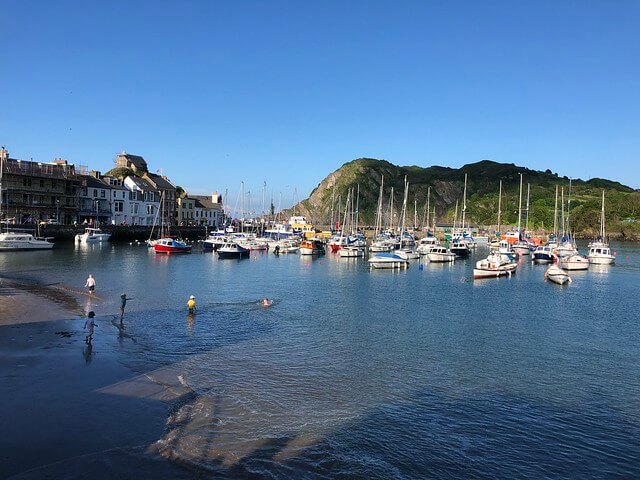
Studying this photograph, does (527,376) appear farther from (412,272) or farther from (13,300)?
(412,272)

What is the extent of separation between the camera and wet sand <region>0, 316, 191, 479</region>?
13859 millimetres

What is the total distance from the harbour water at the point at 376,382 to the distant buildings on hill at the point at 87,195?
Result: 7627 cm

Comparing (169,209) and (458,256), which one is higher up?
(169,209)

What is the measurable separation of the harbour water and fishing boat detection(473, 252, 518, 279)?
1648 centimetres

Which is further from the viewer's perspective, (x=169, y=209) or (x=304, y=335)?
(x=169, y=209)

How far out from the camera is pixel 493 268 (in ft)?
225

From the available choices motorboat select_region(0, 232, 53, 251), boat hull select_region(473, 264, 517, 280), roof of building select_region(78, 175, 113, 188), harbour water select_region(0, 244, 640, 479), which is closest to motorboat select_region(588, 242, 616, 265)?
boat hull select_region(473, 264, 517, 280)

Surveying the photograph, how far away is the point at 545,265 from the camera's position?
A: 90938 mm

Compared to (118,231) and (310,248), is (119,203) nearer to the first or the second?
(118,231)

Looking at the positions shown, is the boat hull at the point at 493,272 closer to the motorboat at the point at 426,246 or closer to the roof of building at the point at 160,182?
the motorboat at the point at 426,246

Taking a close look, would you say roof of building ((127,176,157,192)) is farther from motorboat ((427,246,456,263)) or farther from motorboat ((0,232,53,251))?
motorboat ((427,246,456,263))

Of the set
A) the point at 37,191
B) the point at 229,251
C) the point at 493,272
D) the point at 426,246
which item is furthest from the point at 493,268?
the point at 37,191

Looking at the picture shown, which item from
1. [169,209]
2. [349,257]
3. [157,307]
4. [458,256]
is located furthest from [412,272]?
[169,209]

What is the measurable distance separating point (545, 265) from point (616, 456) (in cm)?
8071
